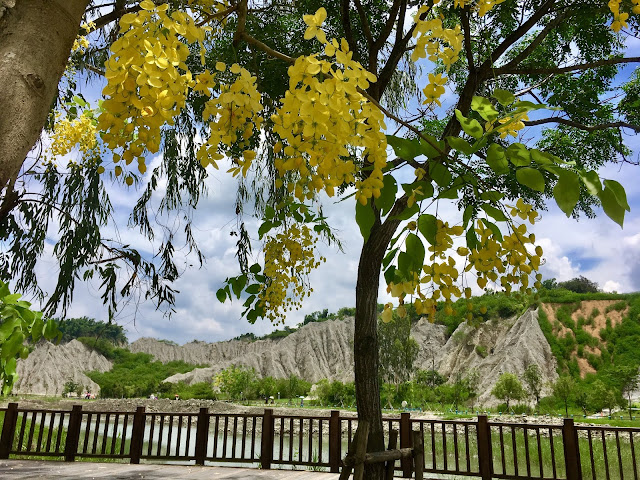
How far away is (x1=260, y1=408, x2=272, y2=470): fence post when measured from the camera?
5137mm

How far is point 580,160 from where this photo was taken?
4980mm

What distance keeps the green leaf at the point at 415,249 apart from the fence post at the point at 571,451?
14.9ft

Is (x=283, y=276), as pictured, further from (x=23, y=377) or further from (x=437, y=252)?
(x=23, y=377)

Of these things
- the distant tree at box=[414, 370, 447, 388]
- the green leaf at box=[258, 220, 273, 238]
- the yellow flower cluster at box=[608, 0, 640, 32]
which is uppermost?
the yellow flower cluster at box=[608, 0, 640, 32]

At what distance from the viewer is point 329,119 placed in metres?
0.82

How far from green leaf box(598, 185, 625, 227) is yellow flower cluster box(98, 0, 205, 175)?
Result: 742 mm

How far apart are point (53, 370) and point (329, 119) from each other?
44.7 meters

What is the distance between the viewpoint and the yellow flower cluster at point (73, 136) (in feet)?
13.9

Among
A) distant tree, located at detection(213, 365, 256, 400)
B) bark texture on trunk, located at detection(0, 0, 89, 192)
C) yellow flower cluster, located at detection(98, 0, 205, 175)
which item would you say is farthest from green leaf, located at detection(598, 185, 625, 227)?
distant tree, located at detection(213, 365, 256, 400)

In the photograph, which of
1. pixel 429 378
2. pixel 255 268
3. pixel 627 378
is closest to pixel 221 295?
pixel 255 268

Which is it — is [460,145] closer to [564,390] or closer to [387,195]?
[387,195]

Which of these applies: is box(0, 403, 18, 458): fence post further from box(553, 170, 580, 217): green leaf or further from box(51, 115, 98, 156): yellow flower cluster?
box(553, 170, 580, 217): green leaf

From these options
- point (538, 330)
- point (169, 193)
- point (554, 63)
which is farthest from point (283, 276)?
point (538, 330)

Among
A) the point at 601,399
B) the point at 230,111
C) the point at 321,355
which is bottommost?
the point at 601,399
